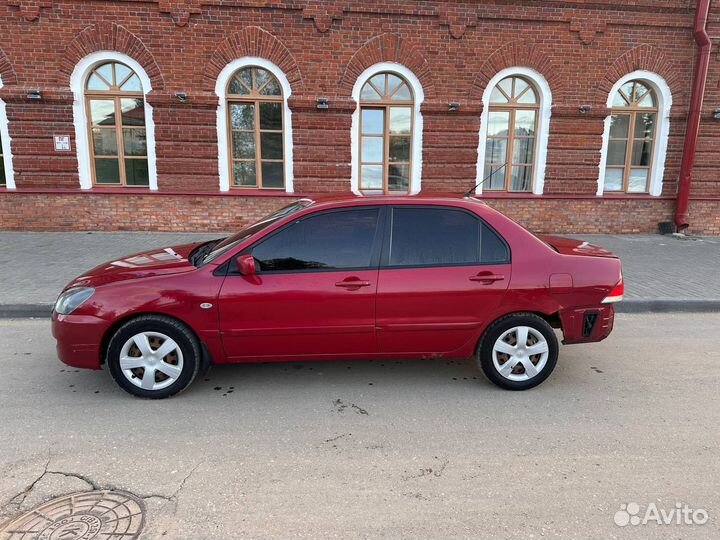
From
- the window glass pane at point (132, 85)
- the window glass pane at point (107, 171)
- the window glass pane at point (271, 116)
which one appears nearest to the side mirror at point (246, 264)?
the window glass pane at point (271, 116)

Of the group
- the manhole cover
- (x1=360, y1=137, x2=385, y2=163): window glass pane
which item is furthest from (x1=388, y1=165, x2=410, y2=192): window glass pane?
the manhole cover

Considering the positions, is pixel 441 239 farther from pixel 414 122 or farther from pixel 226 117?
pixel 226 117

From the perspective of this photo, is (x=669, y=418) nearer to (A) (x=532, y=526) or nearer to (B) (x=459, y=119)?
(A) (x=532, y=526)

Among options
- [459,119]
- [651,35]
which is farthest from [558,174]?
[651,35]

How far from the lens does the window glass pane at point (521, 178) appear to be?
11203 millimetres

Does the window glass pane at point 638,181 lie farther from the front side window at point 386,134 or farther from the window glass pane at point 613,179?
the front side window at point 386,134

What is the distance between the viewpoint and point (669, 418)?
135 inches

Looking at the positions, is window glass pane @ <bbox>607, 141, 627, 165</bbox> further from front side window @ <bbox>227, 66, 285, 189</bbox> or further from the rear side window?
the rear side window

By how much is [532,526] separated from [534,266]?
6.59 ft

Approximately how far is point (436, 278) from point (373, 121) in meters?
7.74

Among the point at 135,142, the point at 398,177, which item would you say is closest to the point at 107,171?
the point at 135,142

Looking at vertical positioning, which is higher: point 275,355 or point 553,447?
point 275,355

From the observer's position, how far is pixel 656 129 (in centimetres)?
1113

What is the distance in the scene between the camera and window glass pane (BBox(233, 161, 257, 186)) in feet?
34.9
